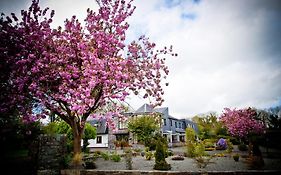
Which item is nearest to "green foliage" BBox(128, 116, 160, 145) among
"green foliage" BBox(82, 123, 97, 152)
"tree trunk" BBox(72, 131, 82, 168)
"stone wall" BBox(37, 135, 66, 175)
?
"green foliage" BBox(82, 123, 97, 152)

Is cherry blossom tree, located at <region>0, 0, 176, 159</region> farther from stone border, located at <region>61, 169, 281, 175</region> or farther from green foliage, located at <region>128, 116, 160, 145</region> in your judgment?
green foliage, located at <region>128, 116, 160, 145</region>

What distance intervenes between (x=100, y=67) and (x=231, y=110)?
22.8 meters

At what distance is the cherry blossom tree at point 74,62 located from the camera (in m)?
8.15

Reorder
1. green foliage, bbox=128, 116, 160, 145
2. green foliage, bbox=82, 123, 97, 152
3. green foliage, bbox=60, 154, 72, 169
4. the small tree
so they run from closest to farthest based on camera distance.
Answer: green foliage, bbox=60, 154, 72, 169, the small tree, green foliage, bbox=82, 123, 97, 152, green foliage, bbox=128, 116, 160, 145

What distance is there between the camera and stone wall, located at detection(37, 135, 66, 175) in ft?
33.6

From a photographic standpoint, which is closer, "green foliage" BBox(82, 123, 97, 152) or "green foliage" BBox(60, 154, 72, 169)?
"green foliage" BBox(60, 154, 72, 169)

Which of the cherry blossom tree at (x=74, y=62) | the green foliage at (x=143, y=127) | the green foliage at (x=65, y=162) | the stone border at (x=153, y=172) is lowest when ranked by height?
the stone border at (x=153, y=172)

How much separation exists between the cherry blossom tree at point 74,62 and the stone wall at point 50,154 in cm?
161

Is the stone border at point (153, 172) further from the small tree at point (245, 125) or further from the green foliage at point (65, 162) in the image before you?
the small tree at point (245, 125)

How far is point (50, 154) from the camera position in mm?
10516

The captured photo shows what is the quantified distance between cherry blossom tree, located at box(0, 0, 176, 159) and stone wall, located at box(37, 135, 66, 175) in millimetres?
1607

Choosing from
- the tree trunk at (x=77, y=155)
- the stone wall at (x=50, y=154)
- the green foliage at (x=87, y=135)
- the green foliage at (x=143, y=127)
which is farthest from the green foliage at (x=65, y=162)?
the green foliage at (x=143, y=127)

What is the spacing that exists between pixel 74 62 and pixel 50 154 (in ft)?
15.7

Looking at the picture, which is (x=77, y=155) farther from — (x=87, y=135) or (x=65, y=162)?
(x=87, y=135)
